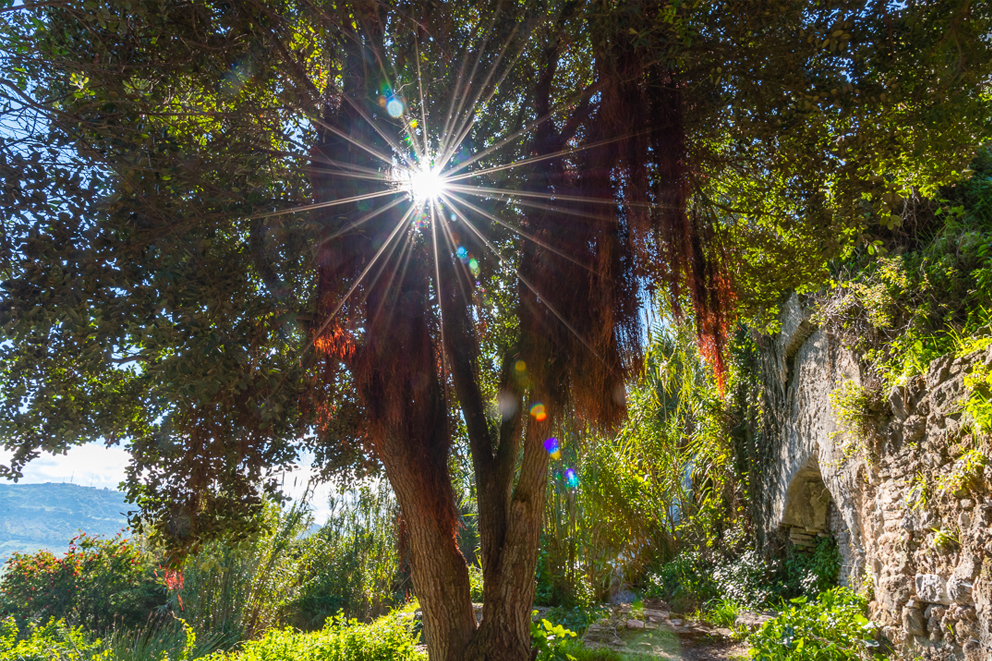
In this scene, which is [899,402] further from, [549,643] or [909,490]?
[549,643]

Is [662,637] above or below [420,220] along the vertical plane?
below

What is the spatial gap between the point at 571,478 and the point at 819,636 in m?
3.93

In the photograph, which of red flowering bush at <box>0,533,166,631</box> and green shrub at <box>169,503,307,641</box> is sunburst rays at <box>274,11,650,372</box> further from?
red flowering bush at <box>0,533,166,631</box>

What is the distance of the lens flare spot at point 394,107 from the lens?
318cm

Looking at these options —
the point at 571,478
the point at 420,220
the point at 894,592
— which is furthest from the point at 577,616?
the point at 420,220

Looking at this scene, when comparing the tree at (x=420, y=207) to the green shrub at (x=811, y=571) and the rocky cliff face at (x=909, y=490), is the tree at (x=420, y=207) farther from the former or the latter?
the green shrub at (x=811, y=571)

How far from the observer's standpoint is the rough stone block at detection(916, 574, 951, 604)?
12.3ft

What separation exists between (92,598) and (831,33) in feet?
43.9

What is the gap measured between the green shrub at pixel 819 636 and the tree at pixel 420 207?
2.83 m

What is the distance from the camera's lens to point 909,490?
4.18 metres

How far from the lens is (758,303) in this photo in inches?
152

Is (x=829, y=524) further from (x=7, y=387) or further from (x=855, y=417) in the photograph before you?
(x=7, y=387)

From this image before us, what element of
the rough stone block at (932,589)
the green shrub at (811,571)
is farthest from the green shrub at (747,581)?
the rough stone block at (932,589)

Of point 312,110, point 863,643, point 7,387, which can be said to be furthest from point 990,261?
point 7,387
